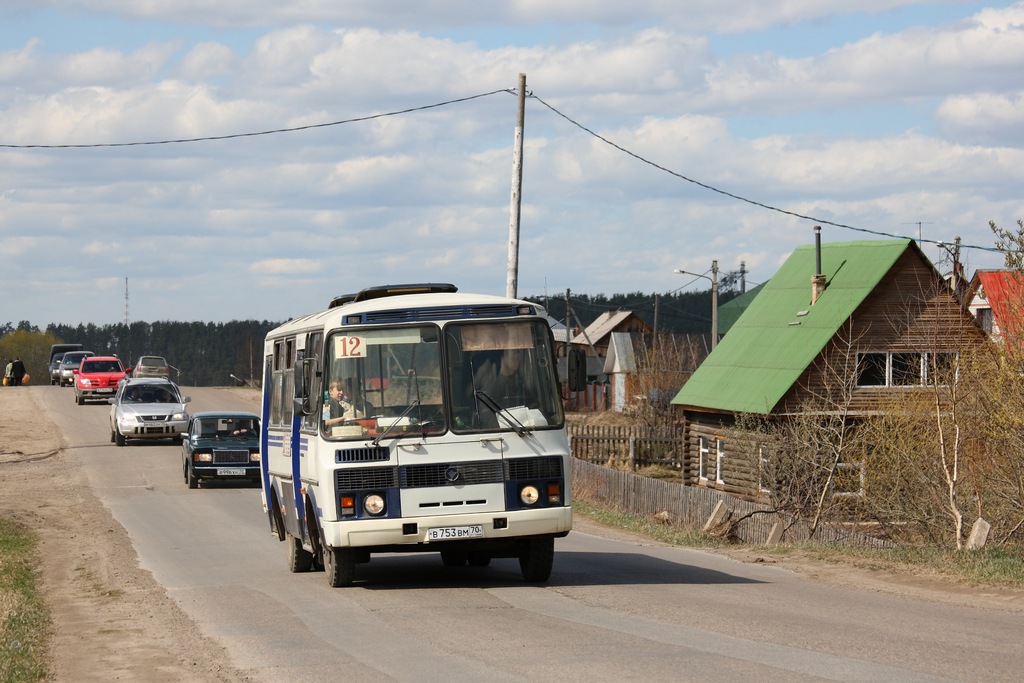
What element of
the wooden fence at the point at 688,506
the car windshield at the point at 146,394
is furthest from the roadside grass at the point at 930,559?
the car windshield at the point at 146,394

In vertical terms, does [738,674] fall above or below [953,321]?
below

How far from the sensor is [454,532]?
13125mm

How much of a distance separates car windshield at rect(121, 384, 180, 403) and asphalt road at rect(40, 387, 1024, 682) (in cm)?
2080

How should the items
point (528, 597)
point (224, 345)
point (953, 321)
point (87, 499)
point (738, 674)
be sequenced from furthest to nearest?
point (224, 345) → point (953, 321) → point (87, 499) → point (528, 597) → point (738, 674)

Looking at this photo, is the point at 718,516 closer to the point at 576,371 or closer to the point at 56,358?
the point at 576,371

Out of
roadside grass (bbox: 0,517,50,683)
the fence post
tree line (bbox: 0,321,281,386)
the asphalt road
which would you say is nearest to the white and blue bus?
the asphalt road

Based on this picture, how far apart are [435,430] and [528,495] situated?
112cm

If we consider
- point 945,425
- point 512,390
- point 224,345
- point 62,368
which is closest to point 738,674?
point 512,390

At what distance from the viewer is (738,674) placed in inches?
340

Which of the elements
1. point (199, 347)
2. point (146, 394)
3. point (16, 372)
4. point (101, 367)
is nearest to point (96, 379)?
point (101, 367)

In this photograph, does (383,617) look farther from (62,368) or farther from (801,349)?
(62,368)

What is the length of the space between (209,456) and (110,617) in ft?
55.5

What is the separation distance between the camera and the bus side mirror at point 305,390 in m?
13.6

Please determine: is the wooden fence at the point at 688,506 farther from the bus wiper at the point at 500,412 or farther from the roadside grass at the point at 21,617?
the roadside grass at the point at 21,617
